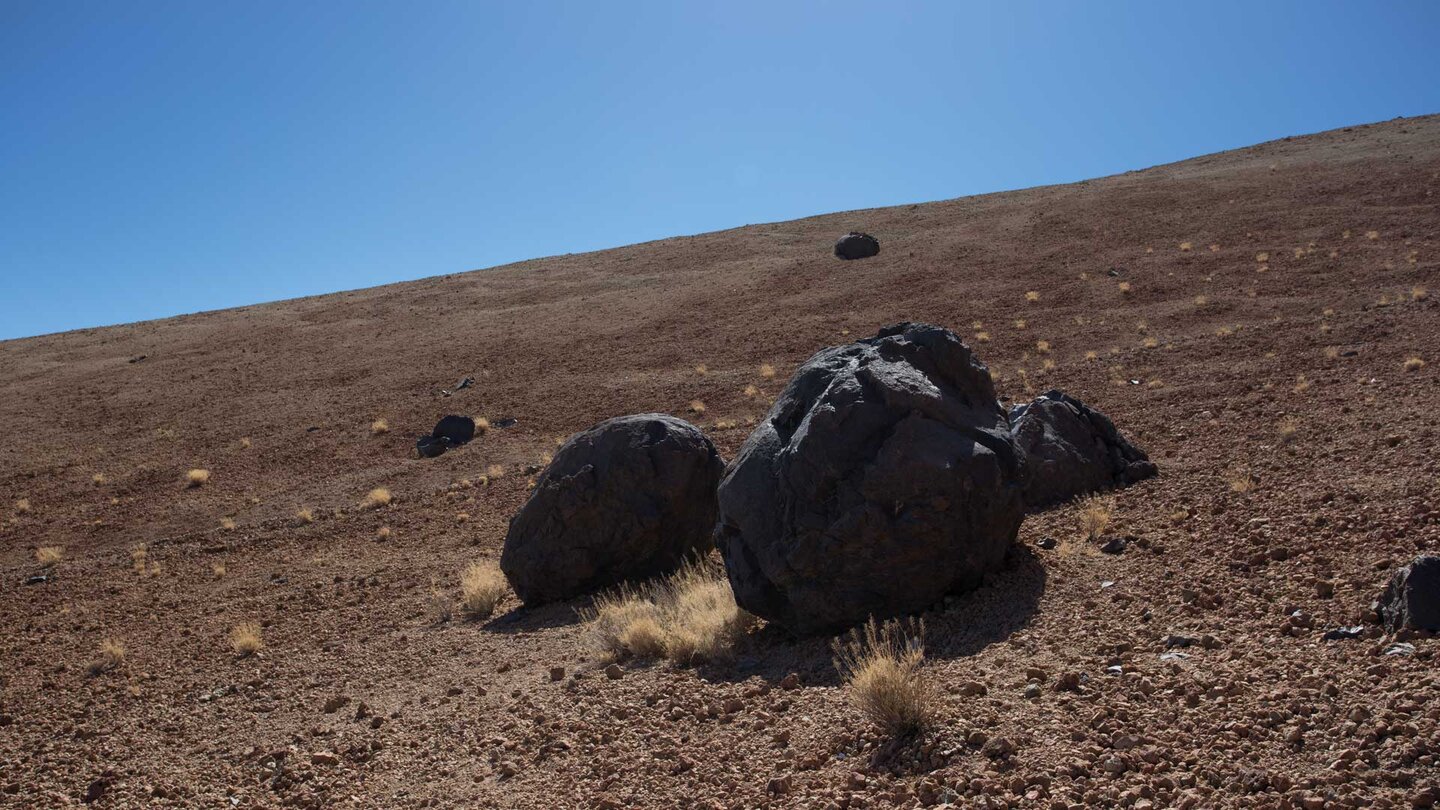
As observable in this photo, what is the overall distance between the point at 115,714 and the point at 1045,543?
9.12 metres

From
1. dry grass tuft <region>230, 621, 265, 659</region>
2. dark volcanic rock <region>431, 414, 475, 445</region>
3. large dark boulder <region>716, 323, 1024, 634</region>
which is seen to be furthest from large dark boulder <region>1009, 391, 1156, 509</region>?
dark volcanic rock <region>431, 414, 475, 445</region>

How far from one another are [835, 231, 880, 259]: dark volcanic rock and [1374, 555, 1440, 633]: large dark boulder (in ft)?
113

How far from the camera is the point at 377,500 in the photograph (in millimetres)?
19953

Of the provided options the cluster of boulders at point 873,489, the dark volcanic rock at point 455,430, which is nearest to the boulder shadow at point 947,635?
the cluster of boulders at point 873,489

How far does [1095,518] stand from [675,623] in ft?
13.5

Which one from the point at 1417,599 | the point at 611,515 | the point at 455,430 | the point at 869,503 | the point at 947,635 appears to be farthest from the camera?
the point at 455,430

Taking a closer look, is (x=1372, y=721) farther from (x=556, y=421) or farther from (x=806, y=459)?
(x=556, y=421)

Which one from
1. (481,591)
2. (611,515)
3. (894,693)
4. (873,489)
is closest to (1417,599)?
(894,693)

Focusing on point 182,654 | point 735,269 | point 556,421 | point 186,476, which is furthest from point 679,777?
point 735,269

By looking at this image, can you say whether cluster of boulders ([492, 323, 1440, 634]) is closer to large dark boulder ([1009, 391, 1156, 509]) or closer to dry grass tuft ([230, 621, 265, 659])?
large dark boulder ([1009, 391, 1156, 509])

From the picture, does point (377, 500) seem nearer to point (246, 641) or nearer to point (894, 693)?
point (246, 641)

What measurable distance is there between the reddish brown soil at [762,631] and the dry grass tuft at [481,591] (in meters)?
0.23

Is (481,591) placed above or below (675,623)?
above

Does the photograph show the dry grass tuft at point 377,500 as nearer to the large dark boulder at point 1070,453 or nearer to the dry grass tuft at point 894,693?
the large dark boulder at point 1070,453
